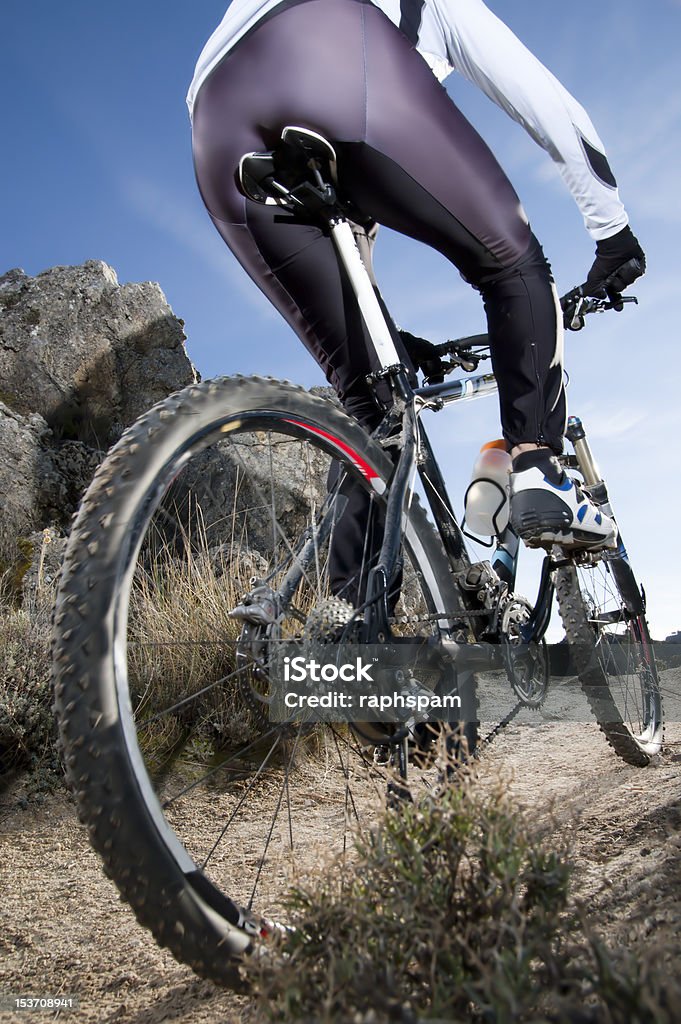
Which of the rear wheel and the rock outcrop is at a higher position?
the rock outcrop

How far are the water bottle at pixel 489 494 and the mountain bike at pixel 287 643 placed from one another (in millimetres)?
158

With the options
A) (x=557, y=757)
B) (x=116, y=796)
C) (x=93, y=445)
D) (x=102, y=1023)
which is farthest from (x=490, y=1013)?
(x=93, y=445)

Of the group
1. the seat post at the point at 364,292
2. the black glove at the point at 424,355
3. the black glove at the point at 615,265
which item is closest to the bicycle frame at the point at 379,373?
the seat post at the point at 364,292

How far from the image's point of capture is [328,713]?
4.90 feet

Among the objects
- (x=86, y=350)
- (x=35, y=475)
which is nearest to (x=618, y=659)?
(x=35, y=475)

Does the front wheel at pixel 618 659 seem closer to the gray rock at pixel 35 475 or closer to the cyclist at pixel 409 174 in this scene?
the cyclist at pixel 409 174

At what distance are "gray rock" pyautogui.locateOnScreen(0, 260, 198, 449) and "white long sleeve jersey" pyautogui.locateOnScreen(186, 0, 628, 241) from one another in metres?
7.33

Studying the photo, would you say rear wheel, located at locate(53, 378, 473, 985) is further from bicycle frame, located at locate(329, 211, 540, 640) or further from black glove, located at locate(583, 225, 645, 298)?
black glove, located at locate(583, 225, 645, 298)

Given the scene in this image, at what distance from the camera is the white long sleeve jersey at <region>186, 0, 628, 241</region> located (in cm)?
→ 172

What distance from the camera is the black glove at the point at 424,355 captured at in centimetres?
219

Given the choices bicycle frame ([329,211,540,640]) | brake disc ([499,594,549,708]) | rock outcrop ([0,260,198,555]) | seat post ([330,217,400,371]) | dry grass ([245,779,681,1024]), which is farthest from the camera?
rock outcrop ([0,260,198,555])

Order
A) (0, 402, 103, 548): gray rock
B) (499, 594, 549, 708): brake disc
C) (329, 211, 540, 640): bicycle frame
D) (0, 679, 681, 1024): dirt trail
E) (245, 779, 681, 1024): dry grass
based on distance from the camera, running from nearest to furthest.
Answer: (245, 779, 681, 1024): dry grass, (0, 679, 681, 1024): dirt trail, (329, 211, 540, 640): bicycle frame, (499, 594, 549, 708): brake disc, (0, 402, 103, 548): gray rock

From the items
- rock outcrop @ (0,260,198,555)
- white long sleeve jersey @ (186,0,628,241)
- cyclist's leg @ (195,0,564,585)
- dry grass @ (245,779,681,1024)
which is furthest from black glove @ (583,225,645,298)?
rock outcrop @ (0,260,198,555)

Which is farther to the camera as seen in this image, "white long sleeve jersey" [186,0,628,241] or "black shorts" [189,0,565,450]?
"white long sleeve jersey" [186,0,628,241]
